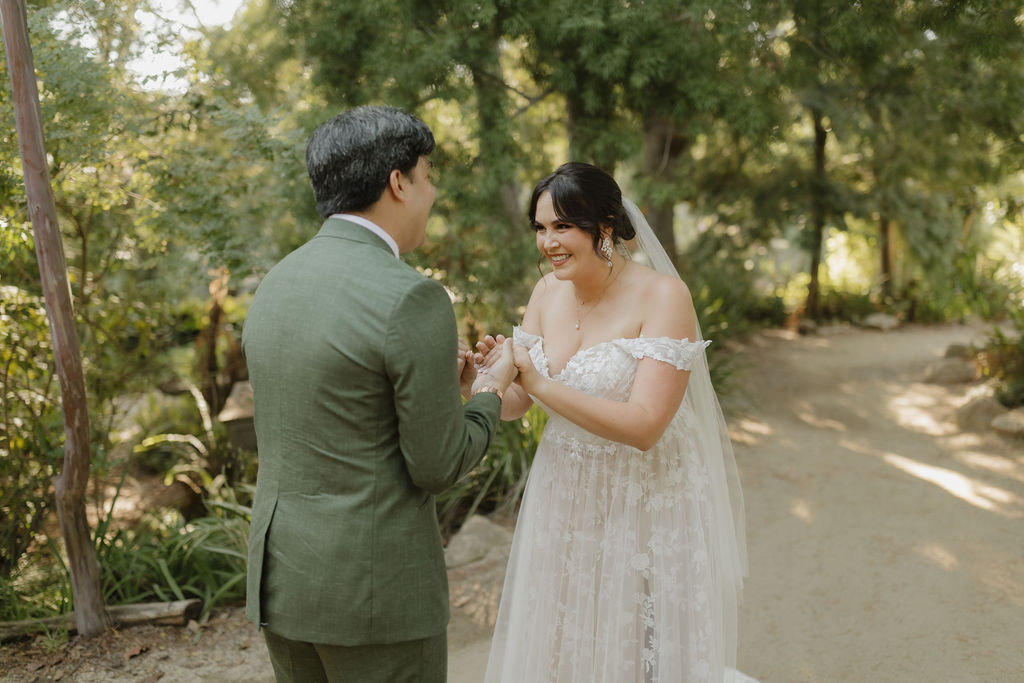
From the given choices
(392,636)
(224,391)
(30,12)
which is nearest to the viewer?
(392,636)

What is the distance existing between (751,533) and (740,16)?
3132 mm

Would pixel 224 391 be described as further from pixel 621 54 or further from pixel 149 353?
pixel 621 54

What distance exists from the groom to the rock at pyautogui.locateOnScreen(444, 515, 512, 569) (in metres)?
2.77

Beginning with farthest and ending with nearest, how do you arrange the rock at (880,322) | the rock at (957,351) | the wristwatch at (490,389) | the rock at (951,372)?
the rock at (880,322), the rock at (957,351), the rock at (951,372), the wristwatch at (490,389)

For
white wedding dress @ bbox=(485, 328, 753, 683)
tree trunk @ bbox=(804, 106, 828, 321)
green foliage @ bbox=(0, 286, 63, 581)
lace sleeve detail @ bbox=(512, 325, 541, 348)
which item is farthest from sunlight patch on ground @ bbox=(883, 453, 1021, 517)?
green foliage @ bbox=(0, 286, 63, 581)

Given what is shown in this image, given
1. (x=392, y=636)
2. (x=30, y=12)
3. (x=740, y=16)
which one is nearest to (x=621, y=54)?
(x=740, y=16)

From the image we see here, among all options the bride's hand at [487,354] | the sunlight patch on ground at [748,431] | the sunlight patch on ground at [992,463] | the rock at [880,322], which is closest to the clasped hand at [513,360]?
the bride's hand at [487,354]

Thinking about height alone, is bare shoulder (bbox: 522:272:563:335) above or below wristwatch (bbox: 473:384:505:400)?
above

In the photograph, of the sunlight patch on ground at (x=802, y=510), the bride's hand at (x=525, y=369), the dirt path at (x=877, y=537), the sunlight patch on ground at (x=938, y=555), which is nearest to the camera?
the bride's hand at (x=525, y=369)

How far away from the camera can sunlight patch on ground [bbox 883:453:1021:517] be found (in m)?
5.07

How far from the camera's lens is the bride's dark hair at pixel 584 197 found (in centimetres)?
229

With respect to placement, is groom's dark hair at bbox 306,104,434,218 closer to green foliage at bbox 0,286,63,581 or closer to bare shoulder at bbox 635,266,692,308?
bare shoulder at bbox 635,266,692,308

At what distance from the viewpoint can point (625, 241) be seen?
2.54 meters

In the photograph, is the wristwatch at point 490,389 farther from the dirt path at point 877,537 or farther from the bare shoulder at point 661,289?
the dirt path at point 877,537
